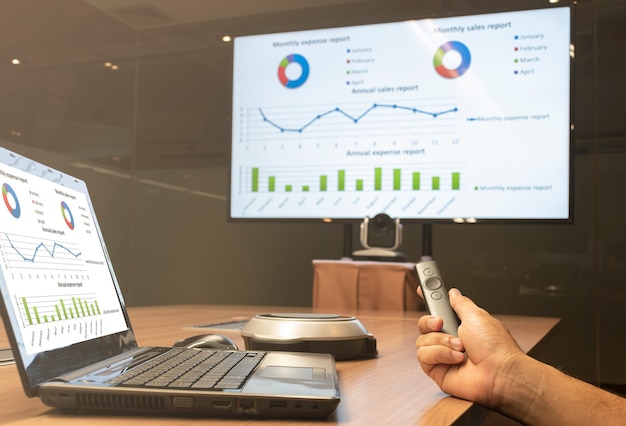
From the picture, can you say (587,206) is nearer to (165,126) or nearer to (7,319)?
(165,126)

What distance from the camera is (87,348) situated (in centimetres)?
58

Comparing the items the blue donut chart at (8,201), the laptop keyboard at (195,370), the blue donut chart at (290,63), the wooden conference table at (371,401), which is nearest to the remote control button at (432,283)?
the wooden conference table at (371,401)

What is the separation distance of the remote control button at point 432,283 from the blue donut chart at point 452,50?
1348 millimetres

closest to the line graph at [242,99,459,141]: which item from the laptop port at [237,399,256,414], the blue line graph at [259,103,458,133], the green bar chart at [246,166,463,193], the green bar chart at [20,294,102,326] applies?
the blue line graph at [259,103,458,133]

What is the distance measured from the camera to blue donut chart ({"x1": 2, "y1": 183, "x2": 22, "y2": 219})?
1.74ft

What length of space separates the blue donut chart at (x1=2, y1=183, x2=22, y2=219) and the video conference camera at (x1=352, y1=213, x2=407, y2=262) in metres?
1.45

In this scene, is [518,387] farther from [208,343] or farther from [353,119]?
[353,119]

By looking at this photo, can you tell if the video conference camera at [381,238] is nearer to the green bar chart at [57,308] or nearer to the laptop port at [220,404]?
the green bar chart at [57,308]

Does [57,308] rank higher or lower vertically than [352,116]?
lower

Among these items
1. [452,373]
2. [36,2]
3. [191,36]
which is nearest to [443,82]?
[191,36]

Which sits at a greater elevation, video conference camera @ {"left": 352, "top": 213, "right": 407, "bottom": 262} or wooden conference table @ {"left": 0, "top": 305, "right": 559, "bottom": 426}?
video conference camera @ {"left": 352, "top": 213, "right": 407, "bottom": 262}

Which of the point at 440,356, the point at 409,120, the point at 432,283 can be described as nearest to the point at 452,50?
the point at 409,120

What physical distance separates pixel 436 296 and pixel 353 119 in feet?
4.49

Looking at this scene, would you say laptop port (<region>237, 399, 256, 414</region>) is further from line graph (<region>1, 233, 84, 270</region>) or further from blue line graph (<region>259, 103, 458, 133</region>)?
blue line graph (<region>259, 103, 458, 133</region>)
